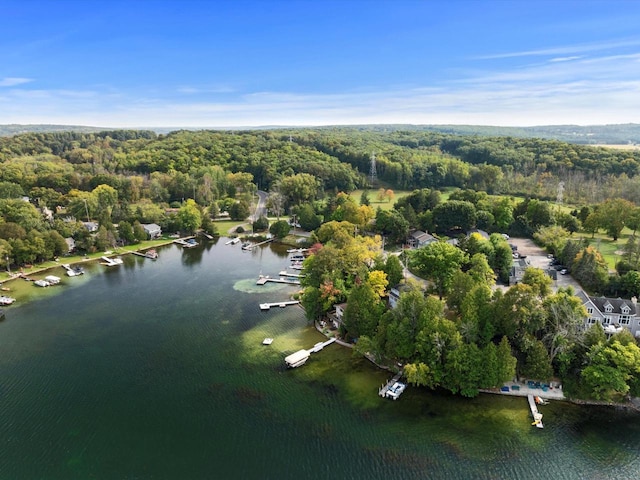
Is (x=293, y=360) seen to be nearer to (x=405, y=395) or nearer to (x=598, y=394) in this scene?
(x=405, y=395)

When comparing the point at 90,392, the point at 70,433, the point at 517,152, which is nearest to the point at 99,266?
the point at 90,392

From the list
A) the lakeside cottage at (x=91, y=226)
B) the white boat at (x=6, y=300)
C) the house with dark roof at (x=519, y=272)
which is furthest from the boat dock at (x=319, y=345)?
the lakeside cottage at (x=91, y=226)

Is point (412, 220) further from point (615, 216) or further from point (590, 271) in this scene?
point (590, 271)

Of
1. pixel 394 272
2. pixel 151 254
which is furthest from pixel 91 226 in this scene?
pixel 394 272

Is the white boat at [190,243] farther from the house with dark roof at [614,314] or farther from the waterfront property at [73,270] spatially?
the house with dark roof at [614,314]

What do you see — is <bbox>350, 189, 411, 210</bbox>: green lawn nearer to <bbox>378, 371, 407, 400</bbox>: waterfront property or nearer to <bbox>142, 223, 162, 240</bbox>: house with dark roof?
<bbox>142, 223, 162, 240</bbox>: house with dark roof
